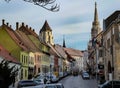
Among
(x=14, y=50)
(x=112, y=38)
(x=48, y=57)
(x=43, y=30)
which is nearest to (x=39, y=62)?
(x=48, y=57)

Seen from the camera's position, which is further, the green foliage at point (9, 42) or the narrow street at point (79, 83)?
the green foliage at point (9, 42)

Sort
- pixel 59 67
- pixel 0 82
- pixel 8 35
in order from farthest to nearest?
1. pixel 59 67
2. pixel 8 35
3. pixel 0 82

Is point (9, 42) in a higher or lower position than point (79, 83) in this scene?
higher

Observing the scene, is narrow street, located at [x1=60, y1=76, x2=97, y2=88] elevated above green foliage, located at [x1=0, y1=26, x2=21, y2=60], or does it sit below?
below

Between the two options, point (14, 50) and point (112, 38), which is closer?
point (112, 38)

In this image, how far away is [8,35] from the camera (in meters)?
84.2

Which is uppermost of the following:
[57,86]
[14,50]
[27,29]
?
[27,29]

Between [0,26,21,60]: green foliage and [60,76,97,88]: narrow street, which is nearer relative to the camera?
[60,76,97,88]: narrow street

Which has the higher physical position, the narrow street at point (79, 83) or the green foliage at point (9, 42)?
the green foliage at point (9, 42)

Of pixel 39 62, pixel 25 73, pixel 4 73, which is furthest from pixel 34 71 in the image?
pixel 4 73

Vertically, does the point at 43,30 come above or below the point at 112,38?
above

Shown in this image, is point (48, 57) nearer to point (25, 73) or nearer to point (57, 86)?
point (25, 73)

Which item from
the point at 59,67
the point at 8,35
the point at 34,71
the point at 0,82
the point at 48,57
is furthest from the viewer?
the point at 59,67

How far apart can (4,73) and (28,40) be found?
8154cm
